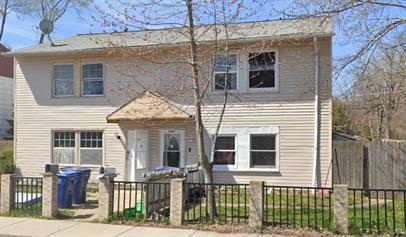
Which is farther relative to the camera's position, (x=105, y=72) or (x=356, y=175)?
(x=105, y=72)

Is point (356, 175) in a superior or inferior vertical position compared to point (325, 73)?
inferior

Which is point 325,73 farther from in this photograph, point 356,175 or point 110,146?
point 110,146

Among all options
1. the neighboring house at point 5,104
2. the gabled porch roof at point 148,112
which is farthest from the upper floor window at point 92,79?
the neighboring house at point 5,104

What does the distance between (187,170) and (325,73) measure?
578 centimetres

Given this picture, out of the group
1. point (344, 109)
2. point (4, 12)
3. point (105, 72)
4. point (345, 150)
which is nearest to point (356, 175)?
point (345, 150)

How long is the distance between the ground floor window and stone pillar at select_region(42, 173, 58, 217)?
278 inches

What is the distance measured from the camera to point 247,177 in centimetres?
1573

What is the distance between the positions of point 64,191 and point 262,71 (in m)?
7.79

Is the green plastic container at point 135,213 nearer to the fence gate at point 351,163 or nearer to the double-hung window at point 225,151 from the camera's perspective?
the double-hung window at point 225,151

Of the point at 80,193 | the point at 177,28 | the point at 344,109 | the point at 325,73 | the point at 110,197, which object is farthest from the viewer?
the point at 344,109

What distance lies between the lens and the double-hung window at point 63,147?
17.9 meters

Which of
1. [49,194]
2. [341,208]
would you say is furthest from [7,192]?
[341,208]

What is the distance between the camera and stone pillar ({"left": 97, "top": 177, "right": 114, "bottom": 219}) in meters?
9.83

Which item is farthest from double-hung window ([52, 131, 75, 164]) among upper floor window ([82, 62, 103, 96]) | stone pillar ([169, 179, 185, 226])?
stone pillar ([169, 179, 185, 226])
